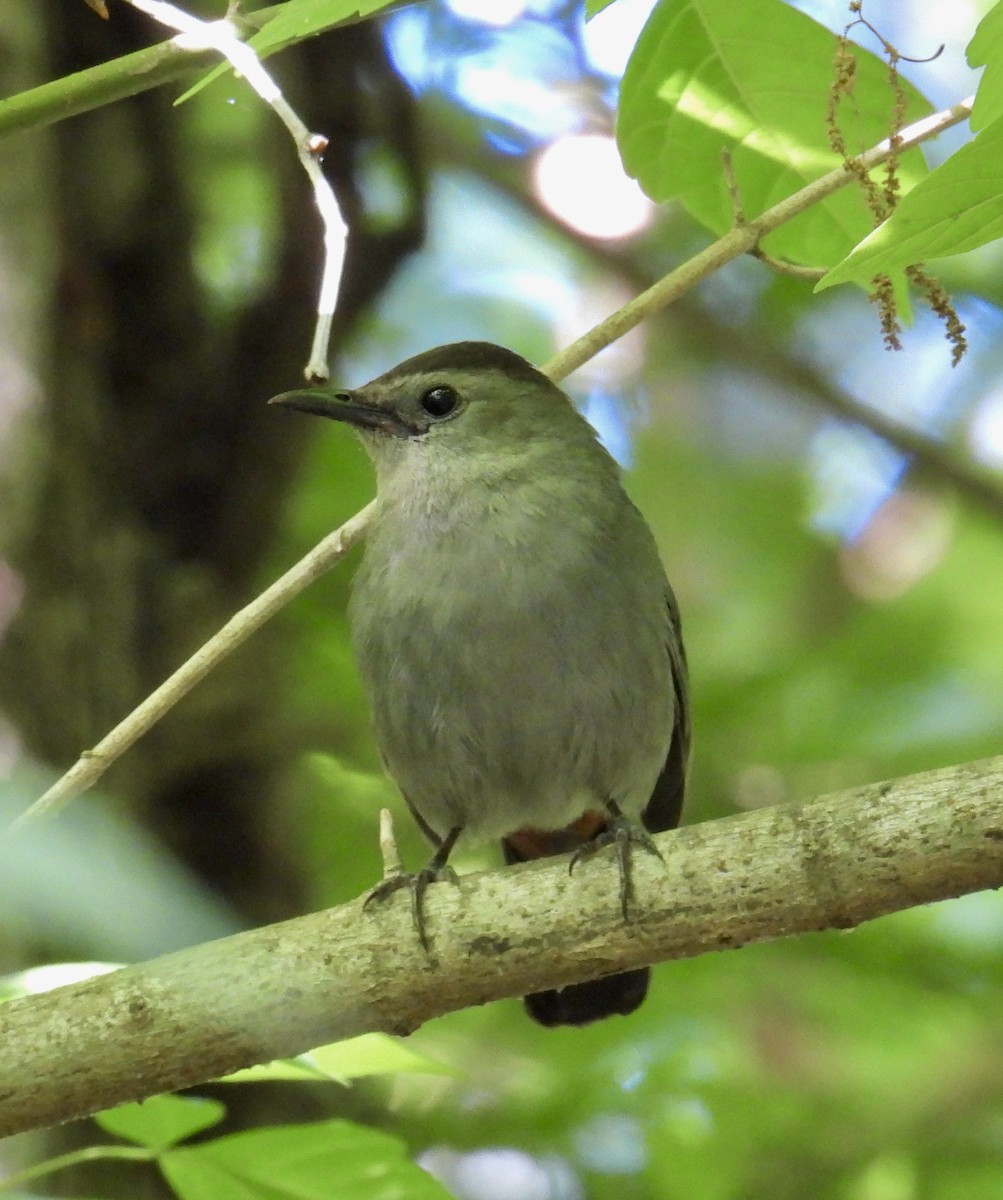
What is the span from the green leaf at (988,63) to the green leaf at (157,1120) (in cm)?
213

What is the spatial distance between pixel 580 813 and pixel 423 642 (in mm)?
749

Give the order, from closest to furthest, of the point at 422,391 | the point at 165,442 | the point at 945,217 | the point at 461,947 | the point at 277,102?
the point at 945,217, the point at 277,102, the point at 461,947, the point at 422,391, the point at 165,442

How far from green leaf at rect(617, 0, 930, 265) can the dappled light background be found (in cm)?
146

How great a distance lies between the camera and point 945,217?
1.91 m

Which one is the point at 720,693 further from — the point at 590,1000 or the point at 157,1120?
the point at 157,1120

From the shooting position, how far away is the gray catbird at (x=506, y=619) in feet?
13.1

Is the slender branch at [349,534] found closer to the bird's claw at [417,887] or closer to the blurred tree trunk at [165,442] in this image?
the bird's claw at [417,887]

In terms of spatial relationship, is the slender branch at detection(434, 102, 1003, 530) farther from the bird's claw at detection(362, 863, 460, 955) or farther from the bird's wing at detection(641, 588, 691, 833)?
the bird's claw at detection(362, 863, 460, 955)

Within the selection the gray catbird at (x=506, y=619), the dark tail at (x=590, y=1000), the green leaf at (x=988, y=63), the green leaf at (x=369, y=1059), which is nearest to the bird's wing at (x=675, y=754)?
the gray catbird at (x=506, y=619)

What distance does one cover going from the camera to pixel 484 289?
7.22m

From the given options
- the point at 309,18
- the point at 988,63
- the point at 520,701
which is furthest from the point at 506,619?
the point at 988,63

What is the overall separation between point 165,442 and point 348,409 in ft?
3.39

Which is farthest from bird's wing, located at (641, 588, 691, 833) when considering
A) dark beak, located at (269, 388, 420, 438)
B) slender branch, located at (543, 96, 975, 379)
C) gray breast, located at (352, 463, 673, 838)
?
slender branch, located at (543, 96, 975, 379)

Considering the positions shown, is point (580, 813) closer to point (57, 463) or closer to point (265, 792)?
point (265, 792)
